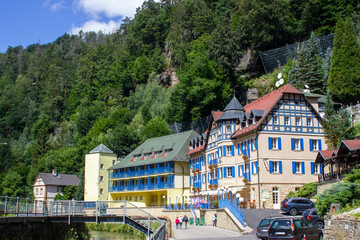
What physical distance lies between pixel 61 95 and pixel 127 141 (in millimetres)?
68068

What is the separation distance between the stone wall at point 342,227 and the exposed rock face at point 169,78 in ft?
223

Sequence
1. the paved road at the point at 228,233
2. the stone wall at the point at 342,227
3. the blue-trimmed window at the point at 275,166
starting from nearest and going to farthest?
the stone wall at the point at 342,227 → the paved road at the point at 228,233 → the blue-trimmed window at the point at 275,166

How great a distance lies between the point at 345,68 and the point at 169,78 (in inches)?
1732

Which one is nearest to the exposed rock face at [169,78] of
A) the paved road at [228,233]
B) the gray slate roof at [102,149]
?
the gray slate roof at [102,149]

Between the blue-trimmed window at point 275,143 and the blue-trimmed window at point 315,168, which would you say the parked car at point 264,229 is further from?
the blue-trimmed window at point 315,168

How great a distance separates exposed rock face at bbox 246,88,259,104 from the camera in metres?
66.4

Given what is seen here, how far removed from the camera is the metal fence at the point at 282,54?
59684 millimetres

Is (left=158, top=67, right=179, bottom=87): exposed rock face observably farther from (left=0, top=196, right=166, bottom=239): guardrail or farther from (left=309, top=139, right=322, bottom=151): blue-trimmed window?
(left=0, top=196, right=166, bottom=239): guardrail

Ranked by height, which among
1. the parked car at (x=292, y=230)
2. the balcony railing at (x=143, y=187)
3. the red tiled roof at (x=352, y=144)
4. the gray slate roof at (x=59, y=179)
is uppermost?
the red tiled roof at (x=352, y=144)

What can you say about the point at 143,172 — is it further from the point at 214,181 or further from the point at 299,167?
the point at 299,167

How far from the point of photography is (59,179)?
282ft

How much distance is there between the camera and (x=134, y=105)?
87.9 meters

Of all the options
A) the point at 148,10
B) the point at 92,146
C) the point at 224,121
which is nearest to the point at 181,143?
the point at 224,121

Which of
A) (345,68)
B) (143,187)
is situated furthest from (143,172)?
(345,68)
